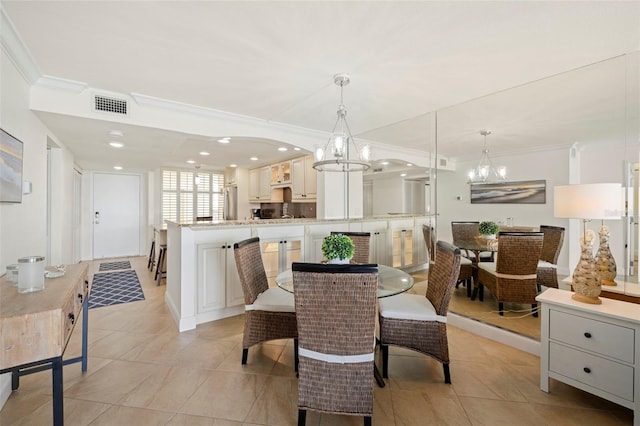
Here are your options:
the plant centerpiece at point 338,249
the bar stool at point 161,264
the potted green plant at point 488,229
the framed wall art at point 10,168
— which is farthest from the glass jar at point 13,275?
the potted green plant at point 488,229

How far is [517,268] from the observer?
2.73 metres

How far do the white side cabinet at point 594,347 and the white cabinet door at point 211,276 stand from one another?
113 inches

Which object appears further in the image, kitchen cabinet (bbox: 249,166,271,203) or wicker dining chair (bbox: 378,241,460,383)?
kitchen cabinet (bbox: 249,166,271,203)

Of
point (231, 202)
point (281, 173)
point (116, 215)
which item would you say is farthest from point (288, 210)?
point (116, 215)

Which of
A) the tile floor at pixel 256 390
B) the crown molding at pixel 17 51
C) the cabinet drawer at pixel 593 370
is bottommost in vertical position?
the tile floor at pixel 256 390

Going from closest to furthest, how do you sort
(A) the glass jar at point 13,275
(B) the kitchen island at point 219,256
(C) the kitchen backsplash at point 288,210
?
(A) the glass jar at point 13,275 → (B) the kitchen island at point 219,256 → (C) the kitchen backsplash at point 288,210

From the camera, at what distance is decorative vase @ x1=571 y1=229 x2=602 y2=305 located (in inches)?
68.9

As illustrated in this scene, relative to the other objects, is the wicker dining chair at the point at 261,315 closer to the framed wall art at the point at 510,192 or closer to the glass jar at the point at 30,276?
the glass jar at the point at 30,276

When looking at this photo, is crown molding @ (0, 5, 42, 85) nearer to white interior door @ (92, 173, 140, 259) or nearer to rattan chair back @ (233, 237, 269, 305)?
rattan chair back @ (233, 237, 269, 305)

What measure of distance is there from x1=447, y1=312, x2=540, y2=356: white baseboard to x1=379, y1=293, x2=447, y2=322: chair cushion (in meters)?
0.98

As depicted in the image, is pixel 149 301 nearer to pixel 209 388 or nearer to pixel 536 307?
pixel 209 388

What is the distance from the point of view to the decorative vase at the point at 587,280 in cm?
175

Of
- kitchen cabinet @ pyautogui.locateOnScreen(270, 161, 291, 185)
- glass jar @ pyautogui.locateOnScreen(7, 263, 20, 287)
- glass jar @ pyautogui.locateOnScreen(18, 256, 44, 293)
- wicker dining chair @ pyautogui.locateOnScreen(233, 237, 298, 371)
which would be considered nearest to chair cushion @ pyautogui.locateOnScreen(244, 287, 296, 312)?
wicker dining chair @ pyautogui.locateOnScreen(233, 237, 298, 371)

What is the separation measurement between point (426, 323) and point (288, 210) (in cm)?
505
